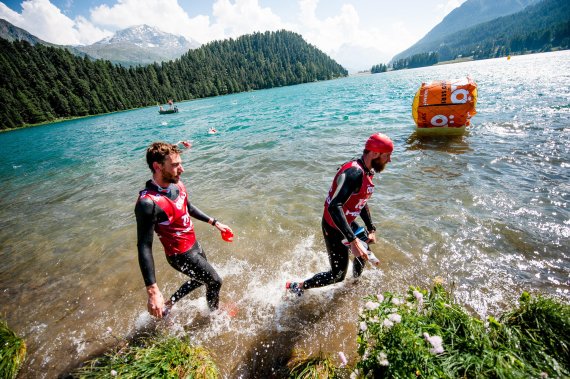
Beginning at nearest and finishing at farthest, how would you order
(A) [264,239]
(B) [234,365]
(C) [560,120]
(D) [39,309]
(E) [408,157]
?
(B) [234,365]
(D) [39,309]
(A) [264,239]
(E) [408,157]
(C) [560,120]

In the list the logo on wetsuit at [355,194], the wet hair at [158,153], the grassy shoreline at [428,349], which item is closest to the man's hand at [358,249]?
the logo on wetsuit at [355,194]

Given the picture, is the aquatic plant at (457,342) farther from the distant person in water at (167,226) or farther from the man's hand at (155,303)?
the distant person in water at (167,226)

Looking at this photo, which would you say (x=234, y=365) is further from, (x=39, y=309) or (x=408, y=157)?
(x=408, y=157)

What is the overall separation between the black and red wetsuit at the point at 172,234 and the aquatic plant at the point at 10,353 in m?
2.51

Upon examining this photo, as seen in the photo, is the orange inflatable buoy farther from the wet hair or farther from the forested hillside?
the forested hillside

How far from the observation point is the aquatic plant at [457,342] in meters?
2.20

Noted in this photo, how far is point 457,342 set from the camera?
103 inches

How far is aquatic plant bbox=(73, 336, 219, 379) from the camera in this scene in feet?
10.0

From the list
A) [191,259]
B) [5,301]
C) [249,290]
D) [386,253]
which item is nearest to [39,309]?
[5,301]

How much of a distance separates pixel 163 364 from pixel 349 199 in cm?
353

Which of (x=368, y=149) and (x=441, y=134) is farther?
(x=441, y=134)

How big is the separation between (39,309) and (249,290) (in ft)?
15.1

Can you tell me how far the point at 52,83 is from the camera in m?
90.9

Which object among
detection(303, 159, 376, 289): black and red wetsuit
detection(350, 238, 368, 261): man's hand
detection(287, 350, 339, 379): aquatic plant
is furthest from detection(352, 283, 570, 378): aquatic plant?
detection(303, 159, 376, 289): black and red wetsuit
